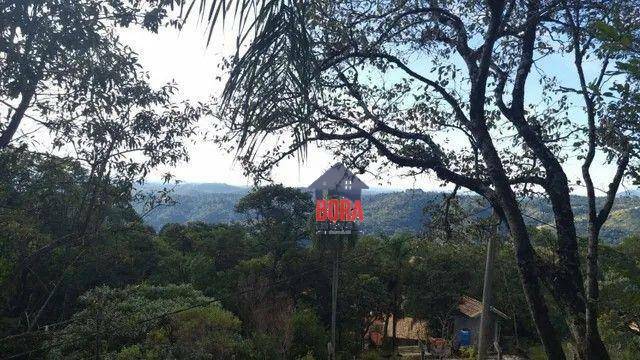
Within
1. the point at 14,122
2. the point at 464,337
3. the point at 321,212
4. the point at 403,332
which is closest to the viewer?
the point at 14,122

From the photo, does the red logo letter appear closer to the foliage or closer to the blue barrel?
the foliage

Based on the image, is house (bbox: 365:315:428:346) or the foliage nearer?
the foliage

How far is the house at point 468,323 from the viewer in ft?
78.9

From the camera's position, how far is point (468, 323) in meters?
25.2

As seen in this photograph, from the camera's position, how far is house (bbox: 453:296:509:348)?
24041 mm

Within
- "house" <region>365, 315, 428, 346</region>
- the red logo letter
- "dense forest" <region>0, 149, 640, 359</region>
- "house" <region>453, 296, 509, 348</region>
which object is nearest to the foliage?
"dense forest" <region>0, 149, 640, 359</region>

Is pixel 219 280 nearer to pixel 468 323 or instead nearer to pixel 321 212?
pixel 321 212

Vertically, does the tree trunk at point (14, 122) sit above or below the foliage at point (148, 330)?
above

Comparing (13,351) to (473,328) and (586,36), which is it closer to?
(586,36)

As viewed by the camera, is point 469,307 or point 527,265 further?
point 469,307

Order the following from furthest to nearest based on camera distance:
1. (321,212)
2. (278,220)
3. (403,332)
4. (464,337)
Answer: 1. (403,332)
2. (278,220)
3. (464,337)
4. (321,212)

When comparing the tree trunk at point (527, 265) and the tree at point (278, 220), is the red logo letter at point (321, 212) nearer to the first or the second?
the tree at point (278, 220)

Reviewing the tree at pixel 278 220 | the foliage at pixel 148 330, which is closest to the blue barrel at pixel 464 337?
the tree at pixel 278 220

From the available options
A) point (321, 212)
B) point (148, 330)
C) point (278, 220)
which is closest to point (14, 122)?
point (148, 330)
